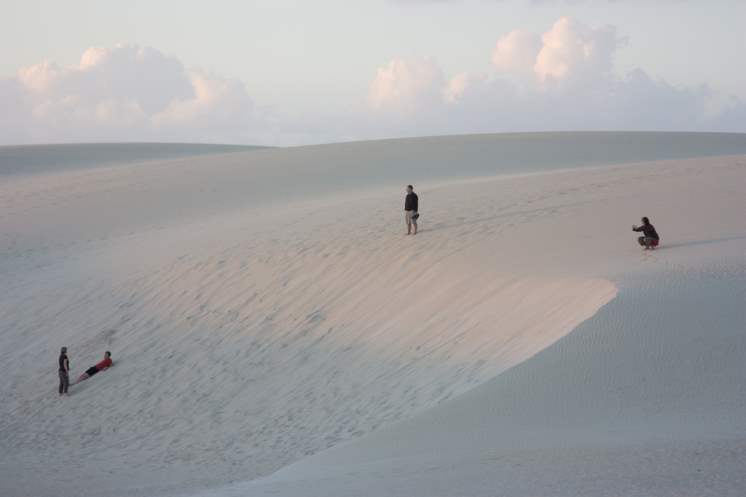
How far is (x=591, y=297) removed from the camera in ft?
41.7

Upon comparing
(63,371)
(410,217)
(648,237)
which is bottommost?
(63,371)

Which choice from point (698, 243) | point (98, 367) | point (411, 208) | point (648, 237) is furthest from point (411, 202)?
point (98, 367)

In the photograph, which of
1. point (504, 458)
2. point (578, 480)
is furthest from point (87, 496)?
point (578, 480)

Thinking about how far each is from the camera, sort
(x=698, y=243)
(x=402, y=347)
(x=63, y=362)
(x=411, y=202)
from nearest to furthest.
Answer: (x=402, y=347) → (x=63, y=362) → (x=698, y=243) → (x=411, y=202)

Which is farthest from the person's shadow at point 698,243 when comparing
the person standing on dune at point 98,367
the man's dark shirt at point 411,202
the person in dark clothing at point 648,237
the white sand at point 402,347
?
the person standing on dune at point 98,367

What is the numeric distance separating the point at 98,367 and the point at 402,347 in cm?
571

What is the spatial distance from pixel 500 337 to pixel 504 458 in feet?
16.8

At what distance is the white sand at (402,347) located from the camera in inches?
329

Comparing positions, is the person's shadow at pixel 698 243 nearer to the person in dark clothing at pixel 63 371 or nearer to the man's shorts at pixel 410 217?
the man's shorts at pixel 410 217

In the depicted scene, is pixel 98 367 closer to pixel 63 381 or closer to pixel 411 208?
pixel 63 381

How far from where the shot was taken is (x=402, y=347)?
46.7ft

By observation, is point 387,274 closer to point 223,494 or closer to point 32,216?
point 223,494

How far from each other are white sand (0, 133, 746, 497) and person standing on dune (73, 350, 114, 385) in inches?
6.1

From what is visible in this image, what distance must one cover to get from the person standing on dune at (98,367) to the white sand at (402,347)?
154mm
